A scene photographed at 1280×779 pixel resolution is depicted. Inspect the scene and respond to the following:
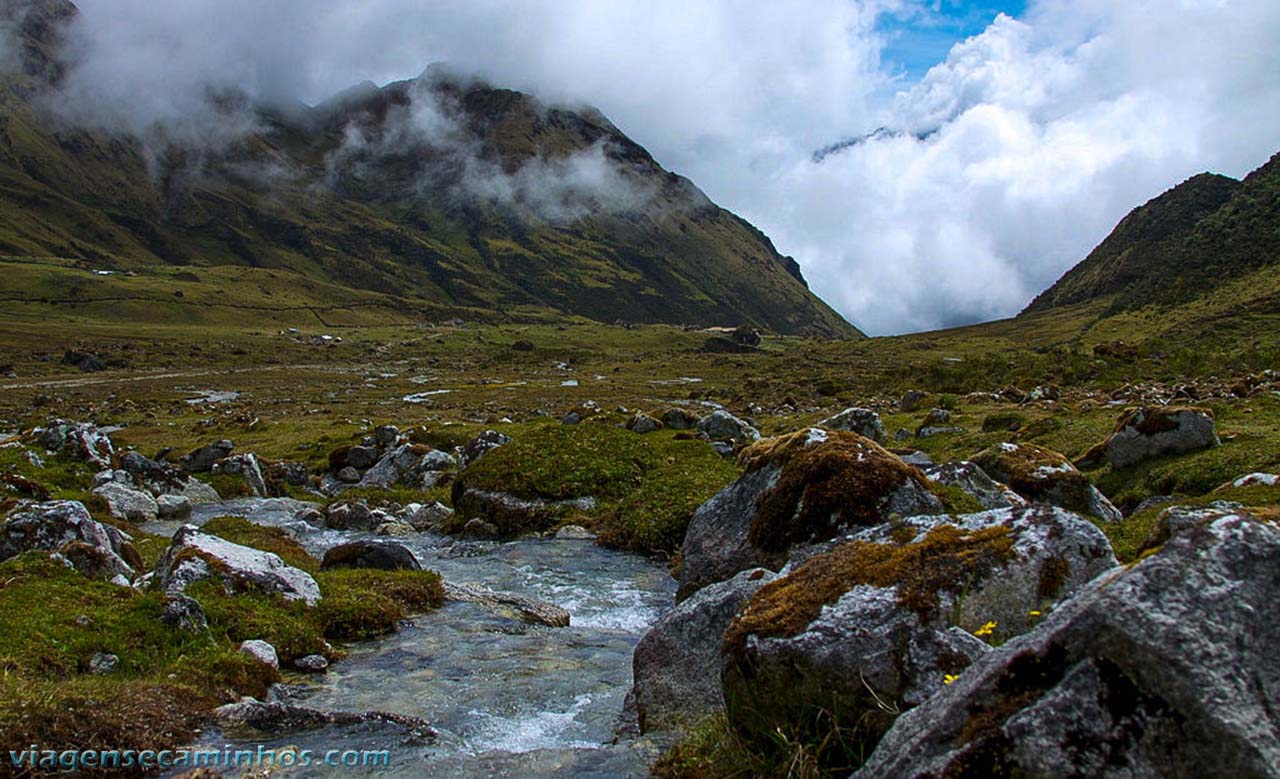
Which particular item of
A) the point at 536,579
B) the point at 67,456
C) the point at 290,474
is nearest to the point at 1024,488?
the point at 536,579

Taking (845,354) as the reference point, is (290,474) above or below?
below

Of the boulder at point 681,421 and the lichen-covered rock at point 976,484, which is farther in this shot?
the boulder at point 681,421

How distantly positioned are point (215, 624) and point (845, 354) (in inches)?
6190

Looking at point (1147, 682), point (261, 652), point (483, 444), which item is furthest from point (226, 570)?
point (483, 444)

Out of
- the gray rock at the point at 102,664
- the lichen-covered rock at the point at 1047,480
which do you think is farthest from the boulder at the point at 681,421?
the gray rock at the point at 102,664

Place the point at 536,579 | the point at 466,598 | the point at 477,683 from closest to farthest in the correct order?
the point at 477,683 → the point at 466,598 → the point at 536,579

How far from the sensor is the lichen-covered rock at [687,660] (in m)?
9.62

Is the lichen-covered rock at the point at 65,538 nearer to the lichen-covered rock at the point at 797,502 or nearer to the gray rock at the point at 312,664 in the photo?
the gray rock at the point at 312,664

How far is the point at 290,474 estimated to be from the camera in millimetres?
42656

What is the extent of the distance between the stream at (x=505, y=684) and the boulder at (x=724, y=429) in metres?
18.5

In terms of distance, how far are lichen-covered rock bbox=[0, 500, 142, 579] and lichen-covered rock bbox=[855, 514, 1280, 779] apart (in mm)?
17454

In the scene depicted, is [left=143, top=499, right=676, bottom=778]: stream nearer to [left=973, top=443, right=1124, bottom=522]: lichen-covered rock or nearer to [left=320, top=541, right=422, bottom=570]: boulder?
[left=320, top=541, right=422, bottom=570]: boulder

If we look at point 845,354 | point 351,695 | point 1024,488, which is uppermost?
point 845,354

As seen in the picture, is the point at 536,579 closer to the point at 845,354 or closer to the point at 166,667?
the point at 166,667
